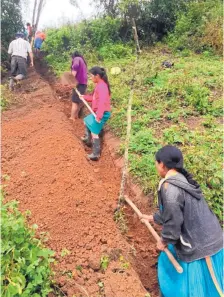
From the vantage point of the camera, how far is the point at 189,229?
2.94m

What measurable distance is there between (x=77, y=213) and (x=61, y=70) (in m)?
7.59

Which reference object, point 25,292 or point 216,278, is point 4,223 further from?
point 216,278

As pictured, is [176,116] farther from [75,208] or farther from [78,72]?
[75,208]

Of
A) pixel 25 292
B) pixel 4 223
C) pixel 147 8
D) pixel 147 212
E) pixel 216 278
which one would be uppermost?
pixel 147 8

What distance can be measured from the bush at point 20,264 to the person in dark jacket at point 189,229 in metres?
1.13

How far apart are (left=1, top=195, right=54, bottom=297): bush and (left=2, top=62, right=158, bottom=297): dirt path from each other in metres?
0.59

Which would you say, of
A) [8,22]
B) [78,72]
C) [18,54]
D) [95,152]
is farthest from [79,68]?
[8,22]

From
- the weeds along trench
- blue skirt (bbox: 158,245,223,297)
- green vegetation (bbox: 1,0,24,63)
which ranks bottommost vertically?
the weeds along trench

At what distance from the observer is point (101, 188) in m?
4.74

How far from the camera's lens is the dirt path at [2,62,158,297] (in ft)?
10.8

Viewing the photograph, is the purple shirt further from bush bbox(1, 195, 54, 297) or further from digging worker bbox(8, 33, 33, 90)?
bush bbox(1, 195, 54, 297)

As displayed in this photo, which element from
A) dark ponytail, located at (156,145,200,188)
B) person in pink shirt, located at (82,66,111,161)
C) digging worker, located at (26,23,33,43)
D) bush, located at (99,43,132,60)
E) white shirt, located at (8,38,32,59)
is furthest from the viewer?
digging worker, located at (26,23,33,43)

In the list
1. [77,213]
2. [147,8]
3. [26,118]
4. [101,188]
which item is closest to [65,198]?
[77,213]

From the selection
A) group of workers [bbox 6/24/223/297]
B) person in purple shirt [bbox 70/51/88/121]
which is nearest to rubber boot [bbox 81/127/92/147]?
person in purple shirt [bbox 70/51/88/121]
